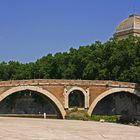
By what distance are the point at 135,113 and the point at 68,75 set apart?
1078 cm

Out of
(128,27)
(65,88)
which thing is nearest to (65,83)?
(65,88)

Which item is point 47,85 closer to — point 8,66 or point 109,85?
point 109,85

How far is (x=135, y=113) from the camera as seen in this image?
6806 centimetres

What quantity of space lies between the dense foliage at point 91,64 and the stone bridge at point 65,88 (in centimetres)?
330

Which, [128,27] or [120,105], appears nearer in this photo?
[120,105]

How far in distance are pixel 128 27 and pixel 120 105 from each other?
24699 millimetres

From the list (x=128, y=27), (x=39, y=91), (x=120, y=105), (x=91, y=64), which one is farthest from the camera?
(x=128, y=27)

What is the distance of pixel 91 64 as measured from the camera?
66.8 m

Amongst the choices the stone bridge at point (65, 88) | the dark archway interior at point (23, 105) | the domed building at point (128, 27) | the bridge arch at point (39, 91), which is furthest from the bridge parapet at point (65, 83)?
the domed building at point (128, 27)

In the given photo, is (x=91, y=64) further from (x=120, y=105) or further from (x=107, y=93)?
(x=120, y=105)

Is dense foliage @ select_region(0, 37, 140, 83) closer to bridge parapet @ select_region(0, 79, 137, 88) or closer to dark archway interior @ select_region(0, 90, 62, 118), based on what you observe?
bridge parapet @ select_region(0, 79, 137, 88)

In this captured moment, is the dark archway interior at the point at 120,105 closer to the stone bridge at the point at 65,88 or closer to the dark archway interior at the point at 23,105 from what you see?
the stone bridge at the point at 65,88

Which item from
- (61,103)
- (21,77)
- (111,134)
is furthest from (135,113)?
(111,134)

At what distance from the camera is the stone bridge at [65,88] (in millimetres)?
56188
